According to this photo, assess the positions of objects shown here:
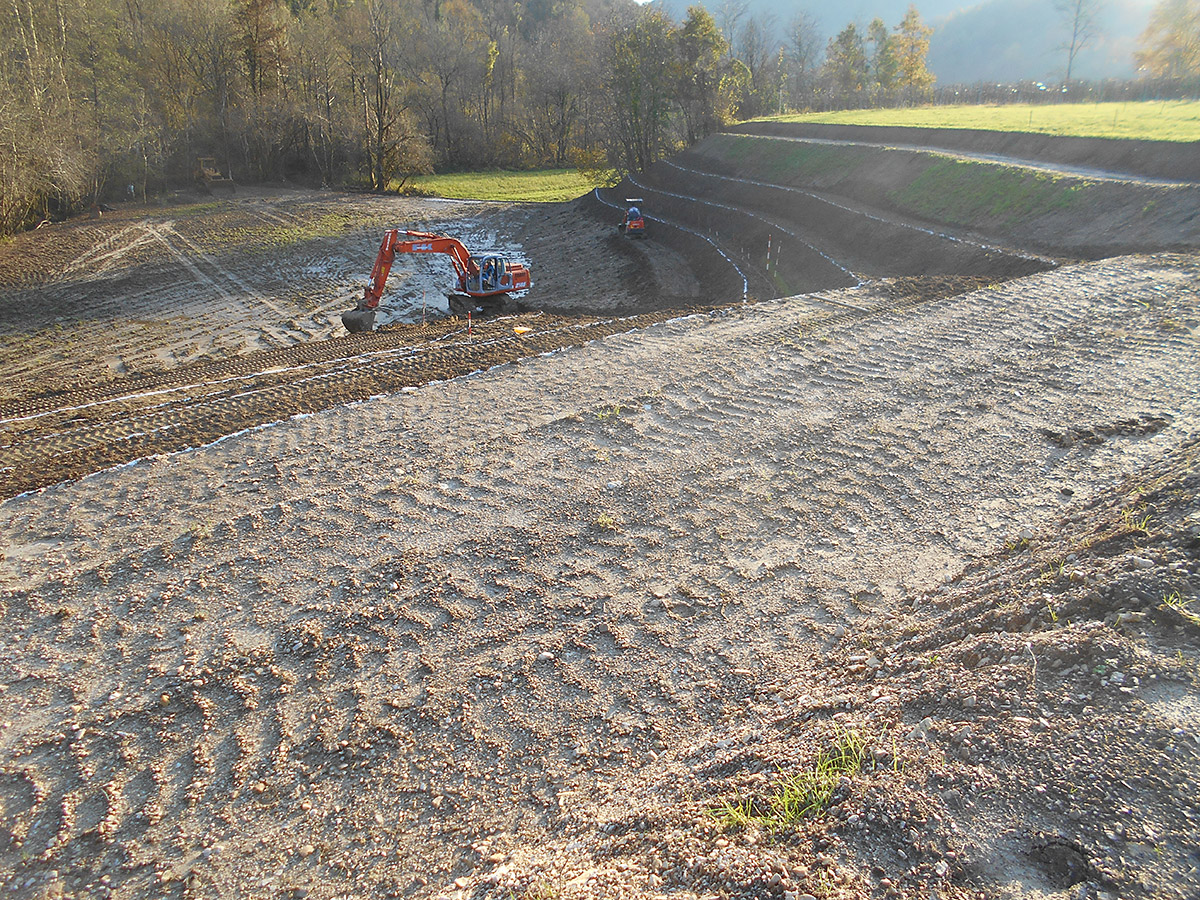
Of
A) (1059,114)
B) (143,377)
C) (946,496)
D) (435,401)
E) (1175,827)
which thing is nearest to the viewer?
(1175,827)

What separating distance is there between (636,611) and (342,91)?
47039 millimetres

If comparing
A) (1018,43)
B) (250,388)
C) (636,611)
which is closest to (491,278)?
(250,388)

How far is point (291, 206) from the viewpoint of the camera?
34.9 m

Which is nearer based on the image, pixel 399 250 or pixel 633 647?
pixel 633 647

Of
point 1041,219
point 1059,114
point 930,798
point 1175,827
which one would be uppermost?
point 1059,114

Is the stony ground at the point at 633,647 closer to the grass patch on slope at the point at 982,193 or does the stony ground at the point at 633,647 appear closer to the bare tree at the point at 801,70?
the grass patch on slope at the point at 982,193

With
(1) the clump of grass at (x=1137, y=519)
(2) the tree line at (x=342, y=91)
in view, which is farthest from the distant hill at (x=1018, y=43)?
(1) the clump of grass at (x=1137, y=519)

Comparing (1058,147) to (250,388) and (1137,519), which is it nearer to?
(1137,519)

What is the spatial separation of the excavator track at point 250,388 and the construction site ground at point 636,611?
0.39 feet

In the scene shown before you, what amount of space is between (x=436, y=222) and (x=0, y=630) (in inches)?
1191

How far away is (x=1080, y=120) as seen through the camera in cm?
2580

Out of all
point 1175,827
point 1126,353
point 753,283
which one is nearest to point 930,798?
point 1175,827

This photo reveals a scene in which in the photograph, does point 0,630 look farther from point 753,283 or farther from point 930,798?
point 753,283

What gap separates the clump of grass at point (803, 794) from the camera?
3.78 metres
